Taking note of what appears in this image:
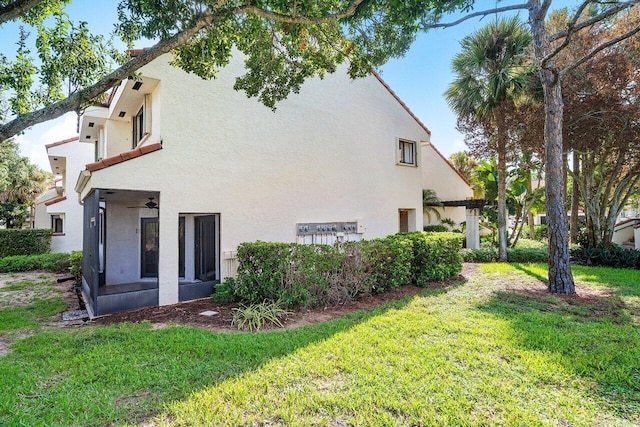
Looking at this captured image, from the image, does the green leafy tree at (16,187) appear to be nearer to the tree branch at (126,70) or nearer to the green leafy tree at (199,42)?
the green leafy tree at (199,42)

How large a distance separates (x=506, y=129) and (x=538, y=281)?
8034mm

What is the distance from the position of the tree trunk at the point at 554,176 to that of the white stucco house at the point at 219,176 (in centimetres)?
667

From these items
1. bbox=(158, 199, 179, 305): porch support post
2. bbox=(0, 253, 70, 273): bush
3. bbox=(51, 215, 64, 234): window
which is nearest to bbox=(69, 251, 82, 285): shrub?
bbox=(0, 253, 70, 273): bush

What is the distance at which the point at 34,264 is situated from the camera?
17.7 metres

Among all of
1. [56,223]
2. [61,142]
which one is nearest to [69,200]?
[61,142]

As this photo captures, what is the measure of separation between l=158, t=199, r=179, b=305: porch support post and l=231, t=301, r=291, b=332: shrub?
2.70 m

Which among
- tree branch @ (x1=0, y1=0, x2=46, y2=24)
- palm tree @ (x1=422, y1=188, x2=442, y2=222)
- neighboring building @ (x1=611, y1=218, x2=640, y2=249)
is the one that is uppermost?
tree branch @ (x1=0, y1=0, x2=46, y2=24)

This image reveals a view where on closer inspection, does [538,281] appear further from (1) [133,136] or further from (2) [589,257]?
(1) [133,136]

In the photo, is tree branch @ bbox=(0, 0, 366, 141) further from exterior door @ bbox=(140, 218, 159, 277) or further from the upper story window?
exterior door @ bbox=(140, 218, 159, 277)

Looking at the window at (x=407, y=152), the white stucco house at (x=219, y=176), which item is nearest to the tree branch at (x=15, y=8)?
the white stucco house at (x=219, y=176)

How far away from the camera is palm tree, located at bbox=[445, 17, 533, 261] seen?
50.6 feet

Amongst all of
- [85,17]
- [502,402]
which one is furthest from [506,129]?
[85,17]

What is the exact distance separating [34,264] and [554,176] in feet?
78.4

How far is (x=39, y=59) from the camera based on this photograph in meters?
8.02
